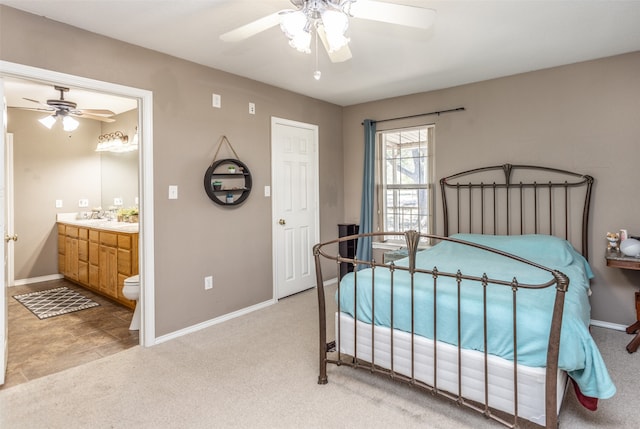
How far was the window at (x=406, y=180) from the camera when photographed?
4.40m

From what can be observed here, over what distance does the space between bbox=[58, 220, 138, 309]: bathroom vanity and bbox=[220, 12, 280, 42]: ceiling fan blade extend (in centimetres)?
246

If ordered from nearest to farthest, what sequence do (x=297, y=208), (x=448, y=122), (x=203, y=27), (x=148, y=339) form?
(x=203, y=27)
(x=148, y=339)
(x=448, y=122)
(x=297, y=208)

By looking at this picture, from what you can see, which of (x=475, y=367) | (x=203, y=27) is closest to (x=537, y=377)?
(x=475, y=367)

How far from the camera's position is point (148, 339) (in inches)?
118

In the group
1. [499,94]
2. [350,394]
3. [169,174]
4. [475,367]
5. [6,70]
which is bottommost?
[350,394]

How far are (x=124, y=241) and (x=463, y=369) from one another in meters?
3.53

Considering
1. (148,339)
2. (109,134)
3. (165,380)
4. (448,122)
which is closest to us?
(165,380)

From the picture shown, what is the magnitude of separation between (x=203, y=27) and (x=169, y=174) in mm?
1224

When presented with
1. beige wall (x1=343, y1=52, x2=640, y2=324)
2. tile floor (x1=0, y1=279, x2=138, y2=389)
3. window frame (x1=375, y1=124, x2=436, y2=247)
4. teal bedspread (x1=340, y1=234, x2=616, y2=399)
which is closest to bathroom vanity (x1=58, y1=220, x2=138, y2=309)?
tile floor (x1=0, y1=279, x2=138, y2=389)

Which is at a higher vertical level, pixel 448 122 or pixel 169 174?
pixel 448 122

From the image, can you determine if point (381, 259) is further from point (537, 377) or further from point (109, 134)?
point (109, 134)

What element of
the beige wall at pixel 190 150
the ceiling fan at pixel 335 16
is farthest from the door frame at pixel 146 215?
the ceiling fan at pixel 335 16

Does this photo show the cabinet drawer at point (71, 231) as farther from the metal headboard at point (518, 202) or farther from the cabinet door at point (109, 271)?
the metal headboard at point (518, 202)

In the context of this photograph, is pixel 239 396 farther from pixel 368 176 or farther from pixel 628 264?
pixel 368 176
